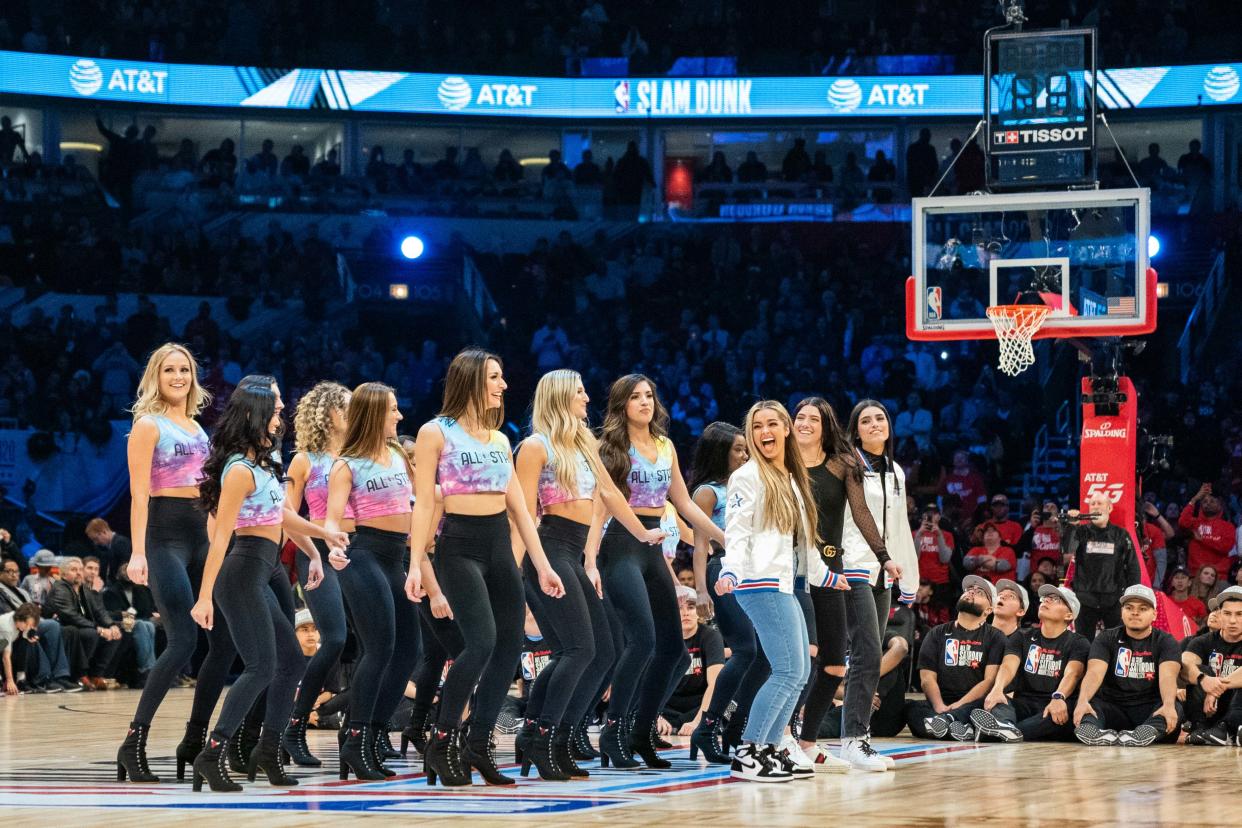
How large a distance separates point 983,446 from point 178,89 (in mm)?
15577

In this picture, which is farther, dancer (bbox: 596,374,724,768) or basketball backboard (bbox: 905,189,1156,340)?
basketball backboard (bbox: 905,189,1156,340)

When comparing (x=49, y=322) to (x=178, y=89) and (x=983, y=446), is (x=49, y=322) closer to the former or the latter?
(x=178, y=89)

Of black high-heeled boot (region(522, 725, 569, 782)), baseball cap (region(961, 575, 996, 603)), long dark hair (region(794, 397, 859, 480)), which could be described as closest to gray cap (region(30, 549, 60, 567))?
baseball cap (region(961, 575, 996, 603))

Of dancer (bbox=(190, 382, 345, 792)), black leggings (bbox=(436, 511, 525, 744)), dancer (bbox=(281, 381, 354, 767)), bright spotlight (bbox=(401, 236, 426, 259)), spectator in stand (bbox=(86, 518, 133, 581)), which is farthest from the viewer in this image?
bright spotlight (bbox=(401, 236, 426, 259))

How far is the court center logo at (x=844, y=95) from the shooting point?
29.2 metres

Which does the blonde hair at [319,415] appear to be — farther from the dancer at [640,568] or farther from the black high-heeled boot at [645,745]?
the black high-heeled boot at [645,745]

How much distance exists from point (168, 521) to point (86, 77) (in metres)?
22.1

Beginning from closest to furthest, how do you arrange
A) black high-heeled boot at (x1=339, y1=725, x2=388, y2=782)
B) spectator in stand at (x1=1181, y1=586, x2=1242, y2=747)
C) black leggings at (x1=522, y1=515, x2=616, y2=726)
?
black leggings at (x1=522, y1=515, x2=616, y2=726), black high-heeled boot at (x1=339, y1=725, x2=388, y2=782), spectator in stand at (x1=1181, y1=586, x2=1242, y2=747)

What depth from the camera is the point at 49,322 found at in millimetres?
23547

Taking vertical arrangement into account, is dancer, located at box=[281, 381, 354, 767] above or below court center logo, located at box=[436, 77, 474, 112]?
below

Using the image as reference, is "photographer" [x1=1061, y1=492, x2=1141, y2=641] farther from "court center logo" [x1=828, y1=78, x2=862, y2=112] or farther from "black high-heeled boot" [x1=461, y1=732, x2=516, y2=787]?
"court center logo" [x1=828, y1=78, x2=862, y2=112]

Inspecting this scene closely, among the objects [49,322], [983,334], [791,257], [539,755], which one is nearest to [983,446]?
[791,257]

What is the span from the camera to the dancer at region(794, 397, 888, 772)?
27.0 ft

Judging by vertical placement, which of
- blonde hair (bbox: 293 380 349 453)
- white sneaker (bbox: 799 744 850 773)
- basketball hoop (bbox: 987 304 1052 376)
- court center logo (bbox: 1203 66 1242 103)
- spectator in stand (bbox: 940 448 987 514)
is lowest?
white sneaker (bbox: 799 744 850 773)
